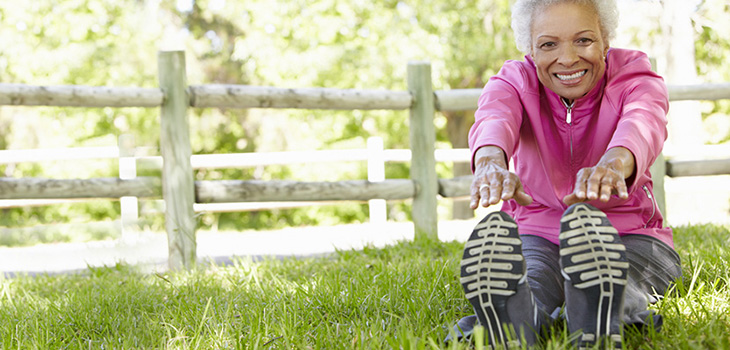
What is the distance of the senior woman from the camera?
5.72ft

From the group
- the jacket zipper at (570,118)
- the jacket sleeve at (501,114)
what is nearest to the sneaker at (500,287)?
the jacket sleeve at (501,114)

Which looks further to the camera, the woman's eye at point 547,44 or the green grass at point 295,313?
the woman's eye at point 547,44

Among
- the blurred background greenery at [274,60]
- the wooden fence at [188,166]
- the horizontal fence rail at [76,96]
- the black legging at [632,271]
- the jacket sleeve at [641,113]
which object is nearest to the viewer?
the jacket sleeve at [641,113]

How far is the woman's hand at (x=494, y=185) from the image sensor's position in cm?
189

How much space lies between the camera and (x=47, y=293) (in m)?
3.43

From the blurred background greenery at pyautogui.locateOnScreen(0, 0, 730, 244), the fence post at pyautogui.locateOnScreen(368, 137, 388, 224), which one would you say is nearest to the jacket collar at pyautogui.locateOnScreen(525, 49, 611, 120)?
the fence post at pyautogui.locateOnScreen(368, 137, 388, 224)

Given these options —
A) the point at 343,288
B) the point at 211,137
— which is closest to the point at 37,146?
the point at 211,137

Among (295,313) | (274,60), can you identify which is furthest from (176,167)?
(274,60)

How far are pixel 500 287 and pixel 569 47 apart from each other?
36.0 inches

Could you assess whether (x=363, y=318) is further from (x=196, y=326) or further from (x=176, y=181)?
(x=176, y=181)

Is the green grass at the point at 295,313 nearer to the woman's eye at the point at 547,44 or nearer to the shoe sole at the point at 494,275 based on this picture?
the shoe sole at the point at 494,275

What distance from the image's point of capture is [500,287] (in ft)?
5.81

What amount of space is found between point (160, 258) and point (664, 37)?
10.1 metres

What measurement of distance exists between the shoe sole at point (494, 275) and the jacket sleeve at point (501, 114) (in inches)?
15.6
